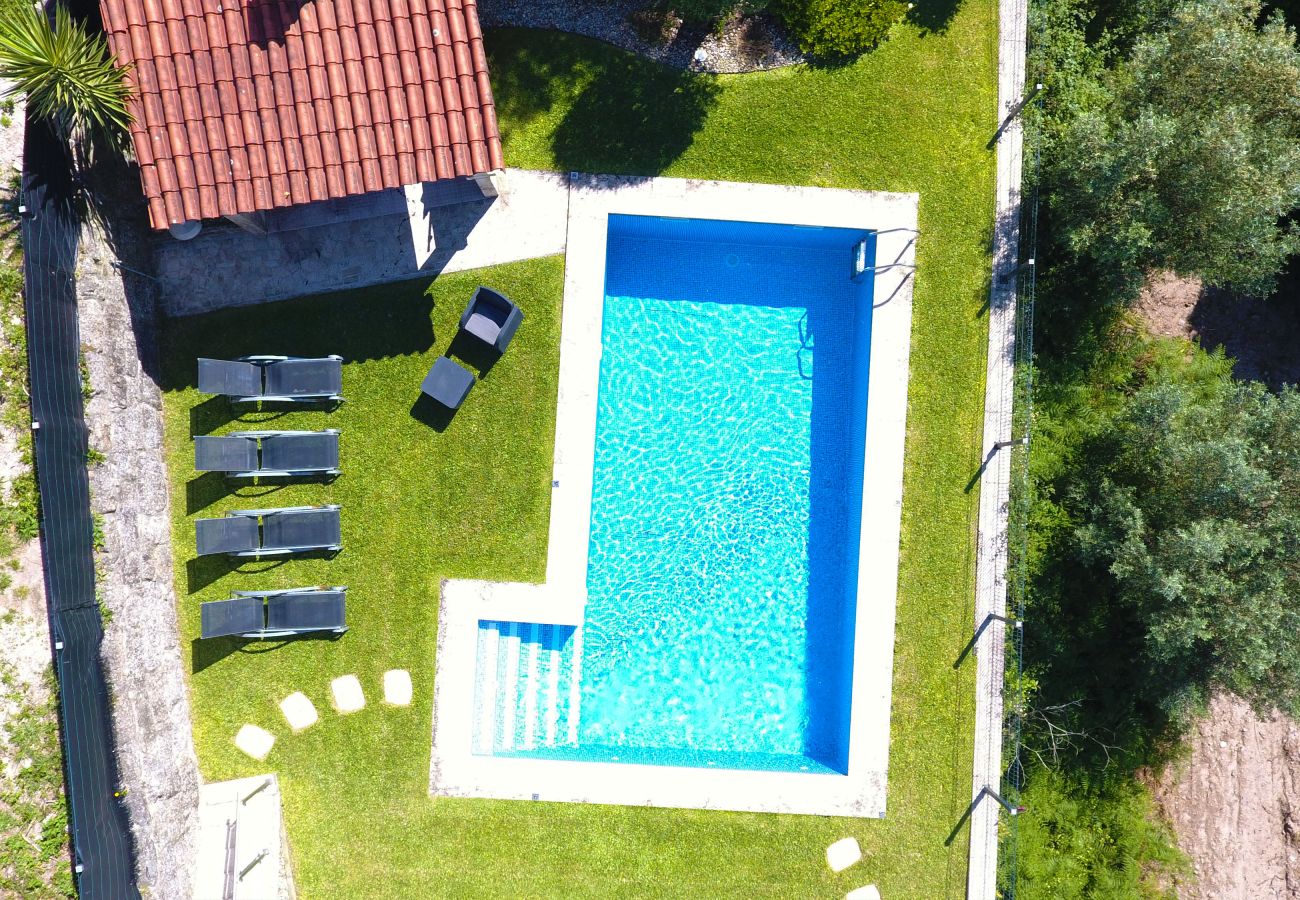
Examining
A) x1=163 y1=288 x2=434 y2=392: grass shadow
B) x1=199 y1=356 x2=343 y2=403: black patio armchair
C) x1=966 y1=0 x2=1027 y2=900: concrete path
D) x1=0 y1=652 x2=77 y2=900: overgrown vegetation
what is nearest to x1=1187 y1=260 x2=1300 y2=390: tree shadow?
x1=966 y1=0 x2=1027 y2=900: concrete path

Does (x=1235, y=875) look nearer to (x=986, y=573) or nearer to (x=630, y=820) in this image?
(x=986, y=573)

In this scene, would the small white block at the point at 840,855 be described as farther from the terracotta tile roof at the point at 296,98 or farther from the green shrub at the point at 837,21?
the green shrub at the point at 837,21

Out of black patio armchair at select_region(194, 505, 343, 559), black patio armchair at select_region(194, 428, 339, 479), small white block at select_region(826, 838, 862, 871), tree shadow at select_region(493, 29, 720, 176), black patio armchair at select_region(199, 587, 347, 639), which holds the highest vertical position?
tree shadow at select_region(493, 29, 720, 176)

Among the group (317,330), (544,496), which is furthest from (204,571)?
(544,496)

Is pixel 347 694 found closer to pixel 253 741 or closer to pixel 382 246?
pixel 253 741

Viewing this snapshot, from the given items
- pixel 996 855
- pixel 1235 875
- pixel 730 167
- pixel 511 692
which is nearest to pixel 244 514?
pixel 511 692

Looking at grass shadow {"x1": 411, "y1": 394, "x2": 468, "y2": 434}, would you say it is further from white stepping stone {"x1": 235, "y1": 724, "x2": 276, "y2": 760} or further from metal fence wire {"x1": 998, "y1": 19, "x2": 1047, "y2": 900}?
metal fence wire {"x1": 998, "y1": 19, "x2": 1047, "y2": 900}

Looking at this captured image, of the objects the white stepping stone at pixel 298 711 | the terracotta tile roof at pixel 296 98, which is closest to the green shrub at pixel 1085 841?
the white stepping stone at pixel 298 711
